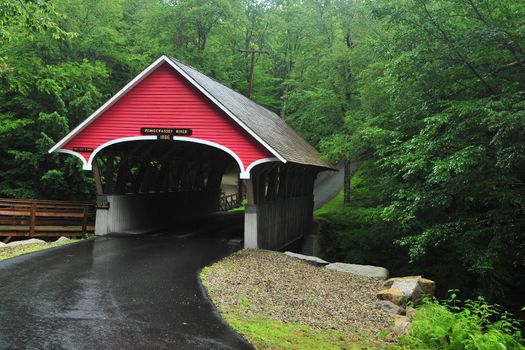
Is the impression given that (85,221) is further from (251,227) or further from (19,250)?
(251,227)

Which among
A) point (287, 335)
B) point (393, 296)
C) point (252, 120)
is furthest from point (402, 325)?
point (252, 120)

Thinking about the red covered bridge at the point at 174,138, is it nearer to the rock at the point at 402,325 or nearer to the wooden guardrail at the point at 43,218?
the wooden guardrail at the point at 43,218

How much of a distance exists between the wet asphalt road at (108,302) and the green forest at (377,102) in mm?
5903

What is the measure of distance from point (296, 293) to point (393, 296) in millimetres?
1997

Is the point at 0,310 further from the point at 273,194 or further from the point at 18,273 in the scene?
the point at 273,194

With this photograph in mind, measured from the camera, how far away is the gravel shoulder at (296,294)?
23.9ft

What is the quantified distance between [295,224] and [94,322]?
1484cm

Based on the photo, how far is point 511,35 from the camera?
415 inches

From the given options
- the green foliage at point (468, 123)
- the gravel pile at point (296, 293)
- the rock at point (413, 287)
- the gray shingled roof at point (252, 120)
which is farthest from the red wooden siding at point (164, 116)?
the rock at point (413, 287)

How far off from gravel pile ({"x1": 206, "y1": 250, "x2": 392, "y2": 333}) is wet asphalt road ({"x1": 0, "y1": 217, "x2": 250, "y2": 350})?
1.91 feet

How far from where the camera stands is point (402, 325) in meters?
7.20

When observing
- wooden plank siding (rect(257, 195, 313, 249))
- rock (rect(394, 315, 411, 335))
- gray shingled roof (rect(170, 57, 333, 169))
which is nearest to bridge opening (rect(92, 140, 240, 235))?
gray shingled roof (rect(170, 57, 333, 169))

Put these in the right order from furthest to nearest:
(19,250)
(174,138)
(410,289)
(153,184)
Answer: (153,184) < (174,138) < (19,250) < (410,289)

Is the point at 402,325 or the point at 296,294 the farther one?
the point at 296,294
